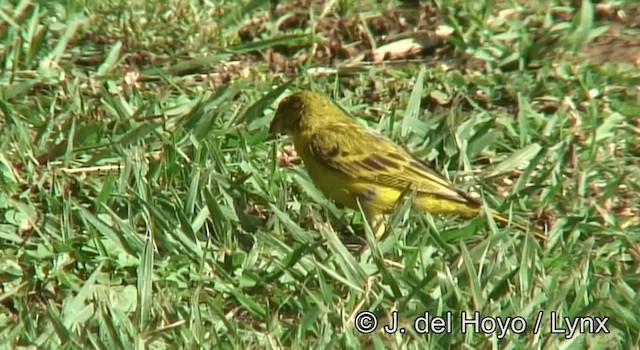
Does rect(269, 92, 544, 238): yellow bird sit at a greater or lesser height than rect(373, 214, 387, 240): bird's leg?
greater

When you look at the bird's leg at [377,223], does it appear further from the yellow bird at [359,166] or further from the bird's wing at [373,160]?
the bird's wing at [373,160]

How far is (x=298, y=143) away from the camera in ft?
24.2

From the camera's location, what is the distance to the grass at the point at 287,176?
19.1 feet

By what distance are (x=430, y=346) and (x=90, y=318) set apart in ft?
4.21

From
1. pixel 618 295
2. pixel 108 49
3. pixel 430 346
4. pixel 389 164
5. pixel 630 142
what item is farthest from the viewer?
pixel 108 49

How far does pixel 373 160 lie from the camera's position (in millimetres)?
7070

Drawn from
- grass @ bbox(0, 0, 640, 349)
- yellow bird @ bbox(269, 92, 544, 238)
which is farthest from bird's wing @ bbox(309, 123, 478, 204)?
grass @ bbox(0, 0, 640, 349)

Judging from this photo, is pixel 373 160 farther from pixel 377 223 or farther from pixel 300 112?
pixel 300 112

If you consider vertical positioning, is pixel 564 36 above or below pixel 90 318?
below

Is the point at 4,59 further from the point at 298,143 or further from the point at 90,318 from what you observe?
the point at 90,318

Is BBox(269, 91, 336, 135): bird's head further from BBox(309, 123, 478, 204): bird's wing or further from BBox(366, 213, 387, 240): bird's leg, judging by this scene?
BBox(366, 213, 387, 240): bird's leg

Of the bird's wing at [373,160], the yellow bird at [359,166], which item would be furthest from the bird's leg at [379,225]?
the bird's wing at [373,160]

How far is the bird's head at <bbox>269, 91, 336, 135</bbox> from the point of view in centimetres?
732

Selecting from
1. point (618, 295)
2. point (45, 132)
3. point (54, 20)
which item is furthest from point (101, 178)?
point (618, 295)
